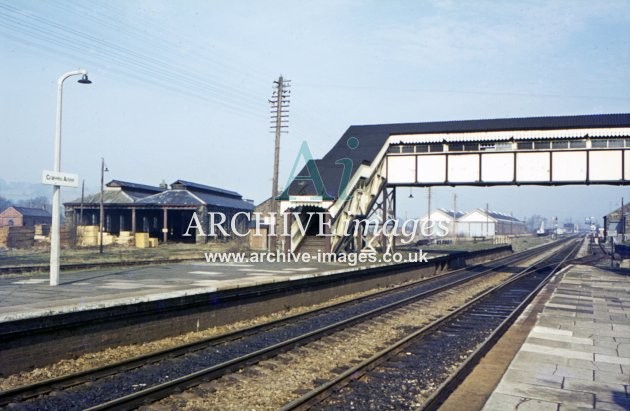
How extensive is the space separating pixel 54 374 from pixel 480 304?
12.8m

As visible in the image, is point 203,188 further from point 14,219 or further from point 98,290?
point 98,290

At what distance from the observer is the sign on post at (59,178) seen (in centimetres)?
1204

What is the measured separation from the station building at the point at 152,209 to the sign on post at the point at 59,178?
3381cm

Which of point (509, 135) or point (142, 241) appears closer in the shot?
point (509, 135)

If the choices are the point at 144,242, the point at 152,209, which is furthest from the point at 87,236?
the point at 152,209

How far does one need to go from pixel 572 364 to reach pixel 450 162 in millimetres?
20188

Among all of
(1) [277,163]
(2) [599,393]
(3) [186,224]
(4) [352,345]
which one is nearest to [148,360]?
(4) [352,345]

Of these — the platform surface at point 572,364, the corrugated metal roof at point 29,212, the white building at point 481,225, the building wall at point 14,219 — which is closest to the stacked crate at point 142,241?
the platform surface at point 572,364

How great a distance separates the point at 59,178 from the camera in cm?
1225

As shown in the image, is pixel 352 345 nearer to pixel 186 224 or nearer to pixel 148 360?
pixel 148 360

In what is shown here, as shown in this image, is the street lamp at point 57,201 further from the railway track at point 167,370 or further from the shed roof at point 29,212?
the shed roof at point 29,212

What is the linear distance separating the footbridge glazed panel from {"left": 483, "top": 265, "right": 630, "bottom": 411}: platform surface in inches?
464

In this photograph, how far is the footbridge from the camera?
82.5 ft

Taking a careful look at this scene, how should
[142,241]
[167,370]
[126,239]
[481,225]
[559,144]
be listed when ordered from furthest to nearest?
[481,225]
[126,239]
[142,241]
[559,144]
[167,370]
